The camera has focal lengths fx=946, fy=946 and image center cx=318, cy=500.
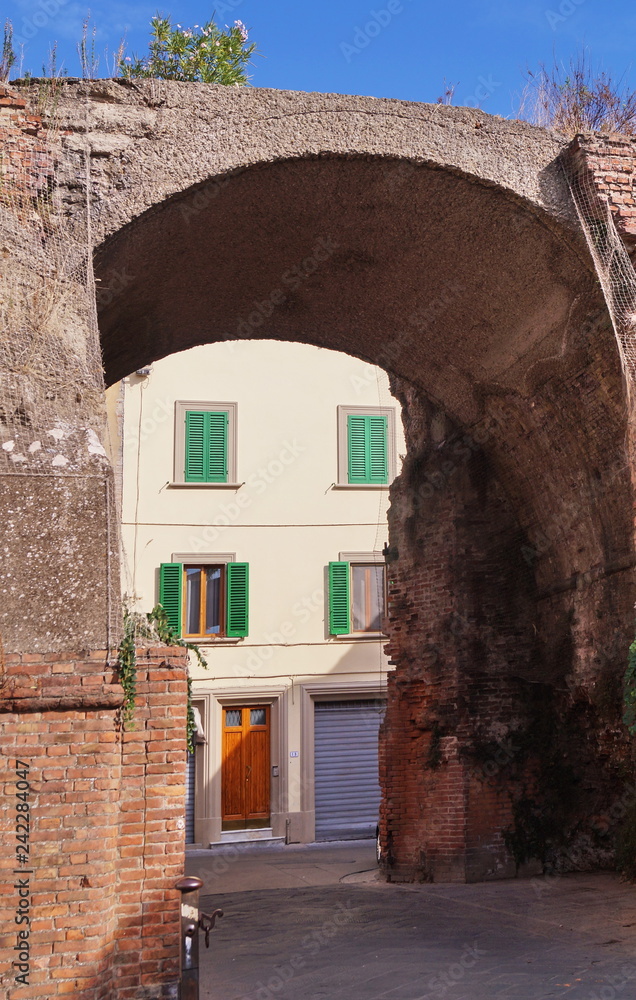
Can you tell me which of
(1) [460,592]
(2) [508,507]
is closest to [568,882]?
(1) [460,592]

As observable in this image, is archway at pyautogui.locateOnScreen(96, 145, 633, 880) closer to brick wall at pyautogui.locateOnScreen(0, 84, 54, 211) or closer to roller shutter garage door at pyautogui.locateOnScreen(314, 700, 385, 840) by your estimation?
brick wall at pyautogui.locateOnScreen(0, 84, 54, 211)

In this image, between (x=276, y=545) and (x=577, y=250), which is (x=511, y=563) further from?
(x=276, y=545)

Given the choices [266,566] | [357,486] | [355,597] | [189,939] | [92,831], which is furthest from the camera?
[357,486]

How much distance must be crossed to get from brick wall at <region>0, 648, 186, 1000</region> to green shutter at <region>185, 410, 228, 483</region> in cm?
1150

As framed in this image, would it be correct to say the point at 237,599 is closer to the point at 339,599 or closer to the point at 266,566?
the point at 266,566

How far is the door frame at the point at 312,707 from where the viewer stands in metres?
15.6

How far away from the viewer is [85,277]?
228 inches

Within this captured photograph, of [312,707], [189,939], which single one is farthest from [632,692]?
[312,707]

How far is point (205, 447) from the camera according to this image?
1661 cm

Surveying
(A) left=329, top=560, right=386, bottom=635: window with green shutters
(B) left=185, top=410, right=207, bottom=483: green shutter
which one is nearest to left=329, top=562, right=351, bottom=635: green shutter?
(A) left=329, top=560, right=386, bottom=635: window with green shutters

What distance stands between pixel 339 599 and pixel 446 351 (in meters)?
8.78

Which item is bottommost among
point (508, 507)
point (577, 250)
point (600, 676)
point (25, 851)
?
point (25, 851)

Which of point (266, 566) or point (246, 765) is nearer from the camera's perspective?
point (246, 765)

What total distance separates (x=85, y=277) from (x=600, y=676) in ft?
16.5
